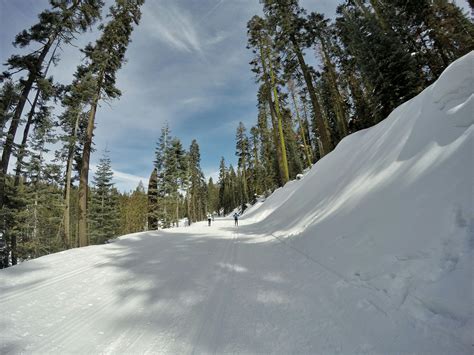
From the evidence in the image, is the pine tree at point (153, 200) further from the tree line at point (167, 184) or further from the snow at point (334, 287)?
the snow at point (334, 287)

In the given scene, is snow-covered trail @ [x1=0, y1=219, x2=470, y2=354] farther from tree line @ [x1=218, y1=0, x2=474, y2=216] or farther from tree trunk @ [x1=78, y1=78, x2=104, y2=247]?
tree line @ [x1=218, y1=0, x2=474, y2=216]

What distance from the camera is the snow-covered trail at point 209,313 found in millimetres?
2467

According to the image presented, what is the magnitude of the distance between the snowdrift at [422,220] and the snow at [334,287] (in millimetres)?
19

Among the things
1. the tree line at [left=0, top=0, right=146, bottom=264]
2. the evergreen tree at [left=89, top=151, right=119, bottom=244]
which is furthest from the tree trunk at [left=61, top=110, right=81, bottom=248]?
the evergreen tree at [left=89, top=151, right=119, bottom=244]

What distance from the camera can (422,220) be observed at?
133 inches

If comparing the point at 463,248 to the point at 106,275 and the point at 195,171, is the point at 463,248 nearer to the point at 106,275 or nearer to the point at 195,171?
the point at 106,275

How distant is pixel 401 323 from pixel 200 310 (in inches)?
104

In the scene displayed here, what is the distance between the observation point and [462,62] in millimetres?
4758

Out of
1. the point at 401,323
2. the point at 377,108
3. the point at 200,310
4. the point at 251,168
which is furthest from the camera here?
the point at 251,168

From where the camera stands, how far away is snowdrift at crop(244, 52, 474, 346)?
2.55m

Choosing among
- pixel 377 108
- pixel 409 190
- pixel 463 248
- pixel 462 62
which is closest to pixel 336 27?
pixel 377 108

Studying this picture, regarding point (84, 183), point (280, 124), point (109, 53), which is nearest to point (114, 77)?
Result: point (109, 53)

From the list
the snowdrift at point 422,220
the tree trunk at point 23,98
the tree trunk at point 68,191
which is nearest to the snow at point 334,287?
the snowdrift at point 422,220

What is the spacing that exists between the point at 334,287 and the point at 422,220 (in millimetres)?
1737
